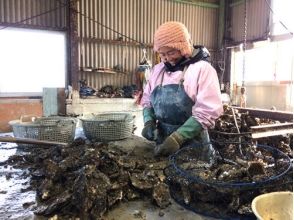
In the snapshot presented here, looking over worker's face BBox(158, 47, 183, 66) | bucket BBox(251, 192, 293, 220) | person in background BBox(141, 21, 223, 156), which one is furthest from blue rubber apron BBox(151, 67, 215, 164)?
bucket BBox(251, 192, 293, 220)

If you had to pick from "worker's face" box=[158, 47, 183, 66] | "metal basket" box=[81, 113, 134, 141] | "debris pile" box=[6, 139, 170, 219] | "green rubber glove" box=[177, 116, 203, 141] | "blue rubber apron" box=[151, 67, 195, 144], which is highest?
"worker's face" box=[158, 47, 183, 66]

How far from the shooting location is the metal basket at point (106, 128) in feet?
8.66

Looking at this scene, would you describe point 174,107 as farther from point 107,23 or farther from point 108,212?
point 107,23

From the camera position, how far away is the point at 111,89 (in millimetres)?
7648

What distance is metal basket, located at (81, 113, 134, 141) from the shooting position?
264 centimetres

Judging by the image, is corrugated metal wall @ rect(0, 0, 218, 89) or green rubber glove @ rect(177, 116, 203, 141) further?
corrugated metal wall @ rect(0, 0, 218, 89)

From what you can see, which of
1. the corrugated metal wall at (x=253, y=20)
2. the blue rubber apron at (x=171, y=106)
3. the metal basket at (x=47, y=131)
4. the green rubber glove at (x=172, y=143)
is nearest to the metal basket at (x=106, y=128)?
the metal basket at (x=47, y=131)

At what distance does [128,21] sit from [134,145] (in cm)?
636

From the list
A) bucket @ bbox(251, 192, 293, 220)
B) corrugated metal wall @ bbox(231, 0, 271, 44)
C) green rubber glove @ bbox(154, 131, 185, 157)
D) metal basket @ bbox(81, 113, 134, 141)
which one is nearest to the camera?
bucket @ bbox(251, 192, 293, 220)

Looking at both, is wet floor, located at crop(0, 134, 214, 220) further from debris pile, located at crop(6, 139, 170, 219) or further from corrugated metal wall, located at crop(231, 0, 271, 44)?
corrugated metal wall, located at crop(231, 0, 271, 44)

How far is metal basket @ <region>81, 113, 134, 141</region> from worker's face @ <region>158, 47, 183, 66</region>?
829 millimetres

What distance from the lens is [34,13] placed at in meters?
6.98

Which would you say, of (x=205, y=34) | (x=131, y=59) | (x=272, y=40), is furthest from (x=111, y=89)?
(x=272, y=40)

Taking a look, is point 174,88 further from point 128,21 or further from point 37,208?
point 128,21
